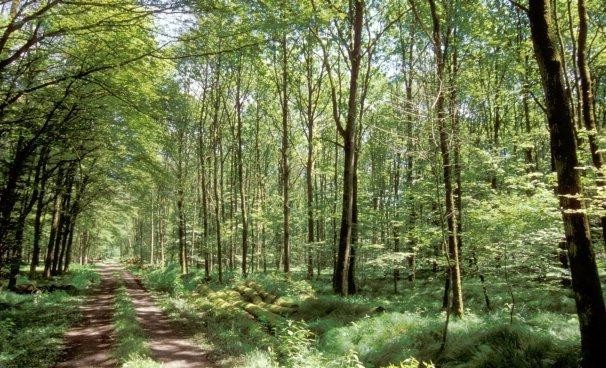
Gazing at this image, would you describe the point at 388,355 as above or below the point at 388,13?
below

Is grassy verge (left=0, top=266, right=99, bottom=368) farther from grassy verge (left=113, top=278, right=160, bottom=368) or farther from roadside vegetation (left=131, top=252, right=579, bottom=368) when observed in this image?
roadside vegetation (left=131, top=252, right=579, bottom=368)

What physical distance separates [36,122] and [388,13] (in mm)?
14008

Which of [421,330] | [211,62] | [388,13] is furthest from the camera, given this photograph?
[211,62]

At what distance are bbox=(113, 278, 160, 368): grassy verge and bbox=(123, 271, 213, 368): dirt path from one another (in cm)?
28

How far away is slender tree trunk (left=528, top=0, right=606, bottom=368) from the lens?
5871mm

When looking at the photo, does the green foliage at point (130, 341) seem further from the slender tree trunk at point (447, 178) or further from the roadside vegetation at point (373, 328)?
the slender tree trunk at point (447, 178)

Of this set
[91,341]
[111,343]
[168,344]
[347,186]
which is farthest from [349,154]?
[91,341]

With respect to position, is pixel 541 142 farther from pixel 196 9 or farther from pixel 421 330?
pixel 196 9

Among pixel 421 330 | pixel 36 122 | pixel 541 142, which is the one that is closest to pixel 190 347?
pixel 421 330

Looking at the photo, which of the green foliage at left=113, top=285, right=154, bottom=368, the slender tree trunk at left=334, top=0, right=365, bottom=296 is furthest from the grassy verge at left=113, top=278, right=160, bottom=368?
the slender tree trunk at left=334, top=0, right=365, bottom=296

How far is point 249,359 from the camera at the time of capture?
8859 millimetres

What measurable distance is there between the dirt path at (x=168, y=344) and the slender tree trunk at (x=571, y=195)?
7.44 meters

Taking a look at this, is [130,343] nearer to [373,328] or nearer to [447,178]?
[373,328]

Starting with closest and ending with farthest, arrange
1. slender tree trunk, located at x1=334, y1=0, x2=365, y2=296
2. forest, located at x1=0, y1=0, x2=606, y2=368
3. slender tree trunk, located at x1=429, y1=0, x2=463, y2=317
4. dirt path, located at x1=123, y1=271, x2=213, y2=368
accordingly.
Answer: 1. forest, located at x1=0, y1=0, x2=606, y2=368
2. dirt path, located at x1=123, y1=271, x2=213, y2=368
3. slender tree trunk, located at x1=429, y1=0, x2=463, y2=317
4. slender tree trunk, located at x1=334, y1=0, x2=365, y2=296
